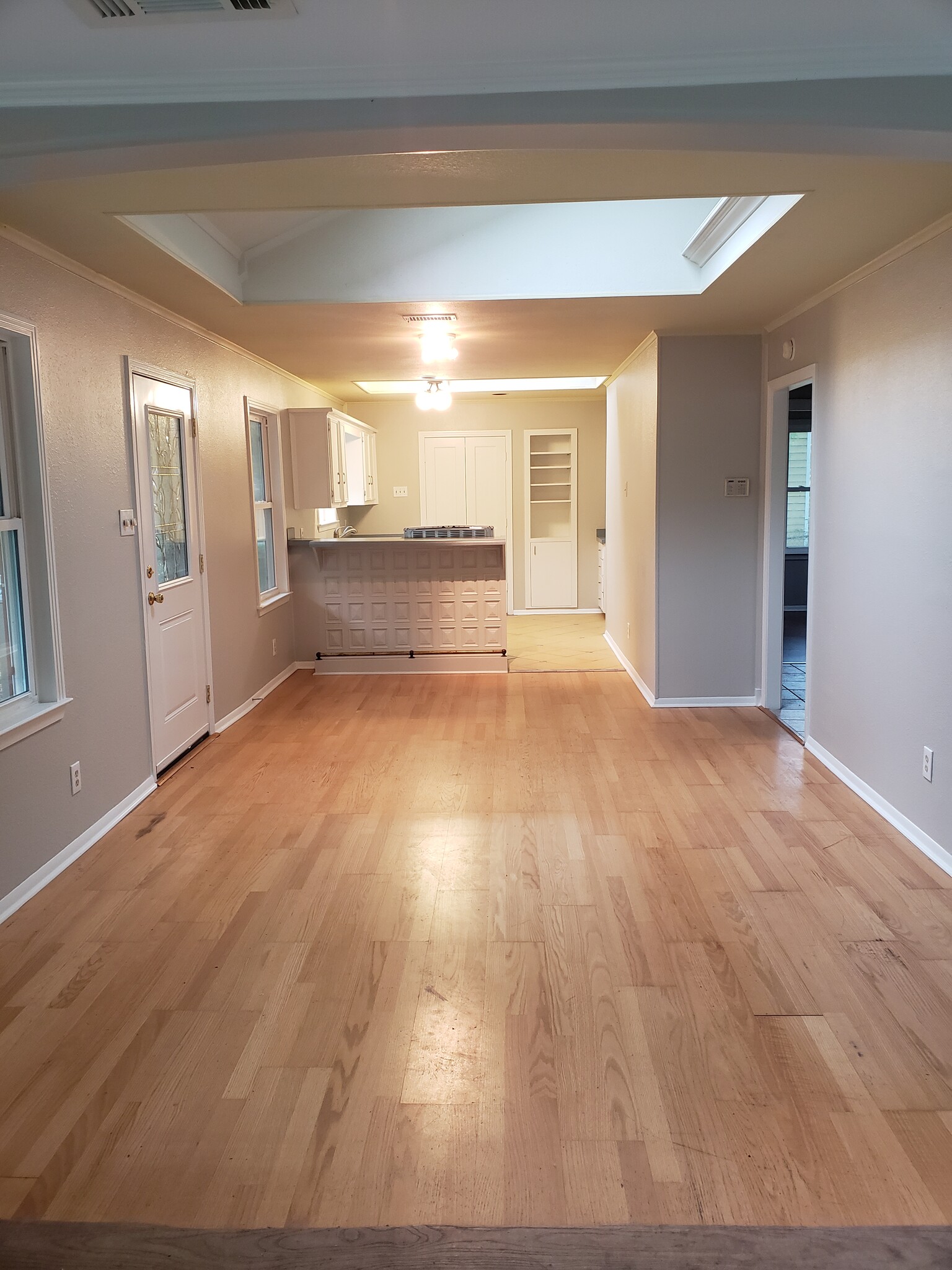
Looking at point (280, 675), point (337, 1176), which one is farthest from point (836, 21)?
point (280, 675)

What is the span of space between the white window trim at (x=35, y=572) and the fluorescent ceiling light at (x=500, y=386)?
5.31 m

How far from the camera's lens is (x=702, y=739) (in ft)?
16.9

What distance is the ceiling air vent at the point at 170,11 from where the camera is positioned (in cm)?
184

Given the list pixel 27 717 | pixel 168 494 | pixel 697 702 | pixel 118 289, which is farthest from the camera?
pixel 697 702

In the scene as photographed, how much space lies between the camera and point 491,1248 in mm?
1727

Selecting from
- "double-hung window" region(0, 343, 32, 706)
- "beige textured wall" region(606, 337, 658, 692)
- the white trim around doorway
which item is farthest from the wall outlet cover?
"double-hung window" region(0, 343, 32, 706)

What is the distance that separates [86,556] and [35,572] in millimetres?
365

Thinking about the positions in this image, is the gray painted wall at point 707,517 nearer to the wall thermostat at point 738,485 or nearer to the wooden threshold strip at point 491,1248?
the wall thermostat at point 738,485

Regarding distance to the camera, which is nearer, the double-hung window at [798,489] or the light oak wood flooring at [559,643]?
the light oak wood flooring at [559,643]

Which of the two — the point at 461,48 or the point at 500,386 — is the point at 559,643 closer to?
the point at 500,386

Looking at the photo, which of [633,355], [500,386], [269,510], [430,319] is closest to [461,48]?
[430,319]

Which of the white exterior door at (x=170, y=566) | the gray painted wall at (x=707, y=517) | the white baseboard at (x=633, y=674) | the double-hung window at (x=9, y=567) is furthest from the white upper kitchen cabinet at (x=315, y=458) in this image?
the double-hung window at (x=9, y=567)

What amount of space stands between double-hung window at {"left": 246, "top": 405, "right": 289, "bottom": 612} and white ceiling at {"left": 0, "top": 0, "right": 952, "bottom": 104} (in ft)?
14.3

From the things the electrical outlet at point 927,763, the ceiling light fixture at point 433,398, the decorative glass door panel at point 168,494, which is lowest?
the electrical outlet at point 927,763
